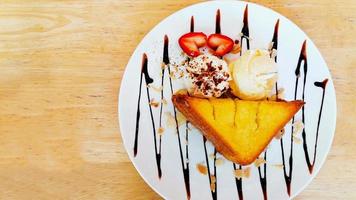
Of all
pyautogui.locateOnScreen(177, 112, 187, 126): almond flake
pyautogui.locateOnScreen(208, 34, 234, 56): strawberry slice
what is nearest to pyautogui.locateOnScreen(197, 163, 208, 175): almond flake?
pyautogui.locateOnScreen(177, 112, 187, 126): almond flake

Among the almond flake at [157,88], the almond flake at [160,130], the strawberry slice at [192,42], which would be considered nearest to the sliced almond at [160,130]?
the almond flake at [160,130]

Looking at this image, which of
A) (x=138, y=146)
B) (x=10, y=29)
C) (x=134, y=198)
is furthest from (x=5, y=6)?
(x=134, y=198)

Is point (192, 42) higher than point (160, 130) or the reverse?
higher

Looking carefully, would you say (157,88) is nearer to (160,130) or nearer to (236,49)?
(160,130)

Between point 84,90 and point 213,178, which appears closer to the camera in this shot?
point 213,178

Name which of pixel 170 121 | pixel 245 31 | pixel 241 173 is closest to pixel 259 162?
pixel 241 173

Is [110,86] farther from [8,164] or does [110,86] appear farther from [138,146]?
[8,164]

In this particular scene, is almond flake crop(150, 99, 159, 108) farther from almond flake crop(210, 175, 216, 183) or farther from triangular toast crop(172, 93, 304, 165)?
almond flake crop(210, 175, 216, 183)
